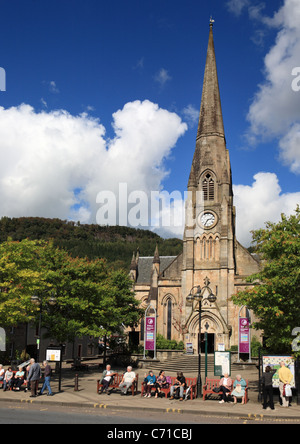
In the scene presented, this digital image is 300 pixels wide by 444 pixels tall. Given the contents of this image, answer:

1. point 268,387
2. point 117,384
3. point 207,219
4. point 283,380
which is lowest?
point 117,384

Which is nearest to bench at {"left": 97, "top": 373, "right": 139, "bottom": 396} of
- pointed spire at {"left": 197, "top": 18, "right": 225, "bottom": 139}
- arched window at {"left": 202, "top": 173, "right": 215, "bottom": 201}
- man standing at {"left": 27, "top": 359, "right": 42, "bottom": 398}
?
man standing at {"left": 27, "top": 359, "right": 42, "bottom": 398}

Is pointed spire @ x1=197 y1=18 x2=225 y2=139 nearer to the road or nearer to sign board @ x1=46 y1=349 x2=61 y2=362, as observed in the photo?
sign board @ x1=46 y1=349 x2=61 y2=362

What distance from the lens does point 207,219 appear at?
161 ft

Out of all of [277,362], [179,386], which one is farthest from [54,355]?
[277,362]

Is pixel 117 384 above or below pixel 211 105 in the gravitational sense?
below

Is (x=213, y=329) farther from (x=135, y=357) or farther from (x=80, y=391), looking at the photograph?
(x=80, y=391)

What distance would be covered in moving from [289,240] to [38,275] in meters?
14.2

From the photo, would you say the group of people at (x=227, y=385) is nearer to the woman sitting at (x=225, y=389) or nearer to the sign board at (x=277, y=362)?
the woman sitting at (x=225, y=389)

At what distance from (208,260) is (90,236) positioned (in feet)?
434

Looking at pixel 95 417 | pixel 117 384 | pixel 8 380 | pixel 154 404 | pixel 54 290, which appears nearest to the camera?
pixel 95 417

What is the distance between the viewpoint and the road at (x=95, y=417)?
41.9 ft

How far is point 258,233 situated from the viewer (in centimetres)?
2325

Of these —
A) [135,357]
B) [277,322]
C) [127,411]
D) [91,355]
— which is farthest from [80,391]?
[91,355]

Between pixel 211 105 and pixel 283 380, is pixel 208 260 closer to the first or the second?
pixel 211 105
